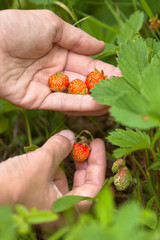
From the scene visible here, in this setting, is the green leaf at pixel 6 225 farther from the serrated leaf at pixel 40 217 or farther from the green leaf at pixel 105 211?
the green leaf at pixel 105 211

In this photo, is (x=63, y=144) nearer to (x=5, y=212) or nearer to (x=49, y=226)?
(x=49, y=226)

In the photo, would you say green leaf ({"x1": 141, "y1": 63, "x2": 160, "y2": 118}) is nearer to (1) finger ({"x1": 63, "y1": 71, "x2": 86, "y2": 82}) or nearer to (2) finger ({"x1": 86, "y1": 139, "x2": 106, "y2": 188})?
(2) finger ({"x1": 86, "y1": 139, "x2": 106, "y2": 188})

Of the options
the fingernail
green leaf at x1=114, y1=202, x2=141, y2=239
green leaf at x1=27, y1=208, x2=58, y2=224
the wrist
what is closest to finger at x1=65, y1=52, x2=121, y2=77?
the fingernail

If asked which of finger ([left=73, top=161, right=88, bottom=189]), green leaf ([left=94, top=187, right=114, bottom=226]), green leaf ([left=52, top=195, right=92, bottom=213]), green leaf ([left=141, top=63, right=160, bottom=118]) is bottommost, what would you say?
finger ([left=73, top=161, right=88, bottom=189])

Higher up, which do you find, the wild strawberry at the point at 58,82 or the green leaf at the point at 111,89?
the green leaf at the point at 111,89

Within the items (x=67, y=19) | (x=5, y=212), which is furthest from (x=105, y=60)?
(x=5, y=212)

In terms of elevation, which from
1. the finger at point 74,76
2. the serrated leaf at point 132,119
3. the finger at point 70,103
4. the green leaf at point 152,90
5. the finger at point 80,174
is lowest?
the finger at point 80,174

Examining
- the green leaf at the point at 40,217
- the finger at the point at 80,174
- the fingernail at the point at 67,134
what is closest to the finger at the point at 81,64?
the fingernail at the point at 67,134
